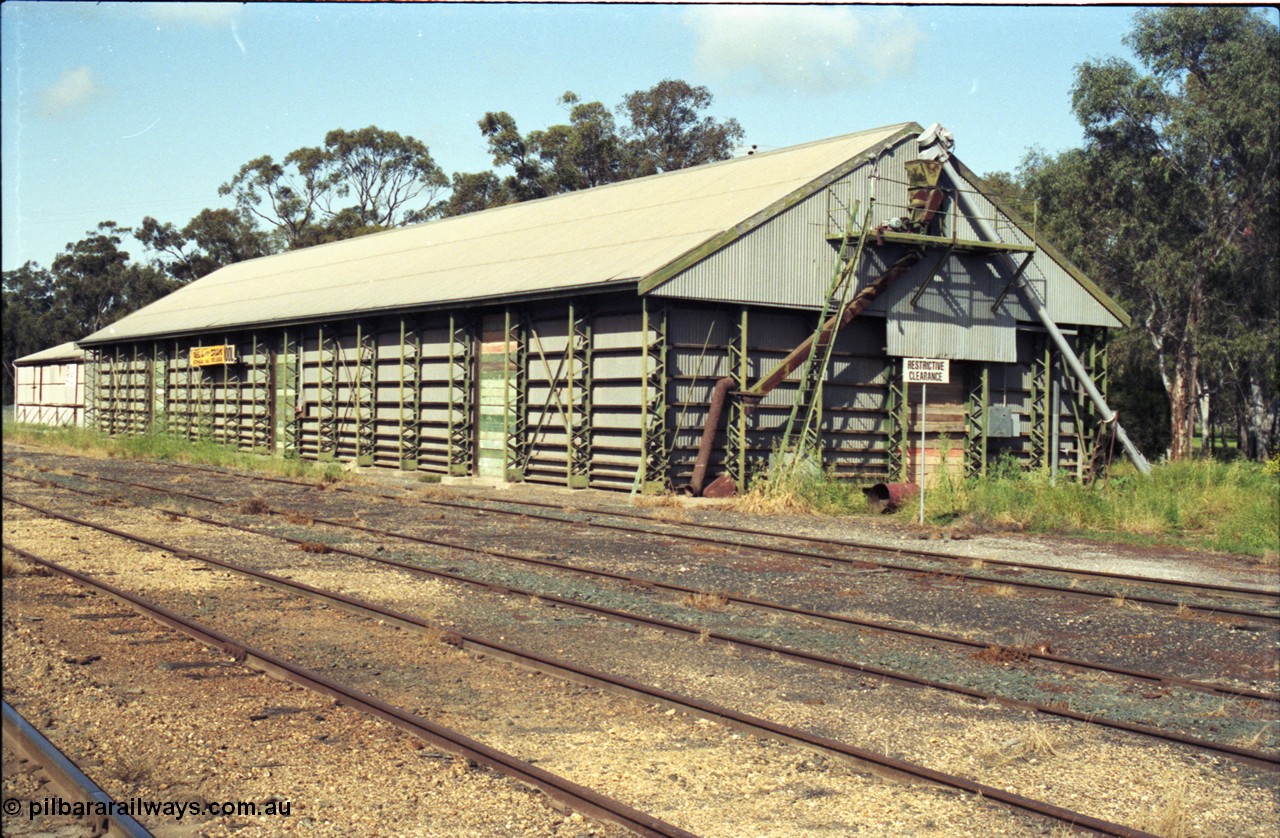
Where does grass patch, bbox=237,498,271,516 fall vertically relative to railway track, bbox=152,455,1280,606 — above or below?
above

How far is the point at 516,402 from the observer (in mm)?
28703

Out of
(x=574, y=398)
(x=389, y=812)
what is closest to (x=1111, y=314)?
(x=574, y=398)

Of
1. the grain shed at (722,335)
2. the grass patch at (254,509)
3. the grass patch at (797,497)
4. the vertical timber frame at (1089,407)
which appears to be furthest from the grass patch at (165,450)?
the vertical timber frame at (1089,407)

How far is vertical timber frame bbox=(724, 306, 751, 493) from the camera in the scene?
24844mm

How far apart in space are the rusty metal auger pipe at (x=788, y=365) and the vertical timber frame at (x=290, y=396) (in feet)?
56.0

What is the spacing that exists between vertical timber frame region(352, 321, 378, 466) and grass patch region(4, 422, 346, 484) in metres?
1.13

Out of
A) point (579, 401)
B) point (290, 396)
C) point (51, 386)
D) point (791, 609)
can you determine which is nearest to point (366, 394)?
point (290, 396)

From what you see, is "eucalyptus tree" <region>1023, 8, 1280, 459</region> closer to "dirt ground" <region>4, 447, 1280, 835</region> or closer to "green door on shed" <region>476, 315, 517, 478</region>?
"green door on shed" <region>476, 315, 517, 478</region>

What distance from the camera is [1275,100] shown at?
3809 centimetres

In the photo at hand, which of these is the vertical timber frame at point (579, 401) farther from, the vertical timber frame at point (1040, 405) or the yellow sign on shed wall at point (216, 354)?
the yellow sign on shed wall at point (216, 354)

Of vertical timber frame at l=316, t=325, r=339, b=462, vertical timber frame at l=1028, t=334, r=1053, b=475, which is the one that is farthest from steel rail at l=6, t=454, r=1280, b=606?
vertical timber frame at l=1028, t=334, r=1053, b=475

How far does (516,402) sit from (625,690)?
2060cm

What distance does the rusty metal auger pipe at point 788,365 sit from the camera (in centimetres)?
2455

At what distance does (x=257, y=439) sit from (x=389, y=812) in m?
35.9
